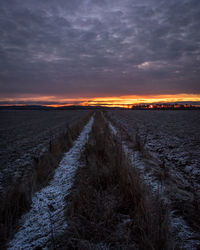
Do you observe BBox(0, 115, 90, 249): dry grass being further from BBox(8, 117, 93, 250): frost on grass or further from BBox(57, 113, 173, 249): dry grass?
BBox(57, 113, 173, 249): dry grass

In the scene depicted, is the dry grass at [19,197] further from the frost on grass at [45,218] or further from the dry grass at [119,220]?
the dry grass at [119,220]

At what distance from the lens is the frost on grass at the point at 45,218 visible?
182 cm

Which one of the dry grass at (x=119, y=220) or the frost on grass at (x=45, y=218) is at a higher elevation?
the dry grass at (x=119, y=220)

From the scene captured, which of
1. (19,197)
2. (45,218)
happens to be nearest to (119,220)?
(45,218)

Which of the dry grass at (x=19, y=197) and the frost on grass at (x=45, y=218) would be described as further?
the dry grass at (x=19, y=197)

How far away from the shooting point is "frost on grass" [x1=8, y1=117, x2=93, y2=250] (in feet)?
5.97

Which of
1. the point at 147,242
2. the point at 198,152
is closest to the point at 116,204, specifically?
the point at 147,242

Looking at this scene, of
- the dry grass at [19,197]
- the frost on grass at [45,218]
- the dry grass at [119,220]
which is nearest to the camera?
the dry grass at [119,220]

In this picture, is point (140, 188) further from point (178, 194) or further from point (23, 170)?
point (23, 170)

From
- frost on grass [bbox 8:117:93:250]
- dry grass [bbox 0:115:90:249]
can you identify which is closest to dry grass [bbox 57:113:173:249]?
frost on grass [bbox 8:117:93:250]

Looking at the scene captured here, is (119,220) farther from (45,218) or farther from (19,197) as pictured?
(19,197)

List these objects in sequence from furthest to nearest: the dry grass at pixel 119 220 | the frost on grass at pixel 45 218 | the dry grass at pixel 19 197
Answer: the dry grass at pixel 19 197 → the frost on grass at pixel 45 218 → the dry grass at pixel 119 220

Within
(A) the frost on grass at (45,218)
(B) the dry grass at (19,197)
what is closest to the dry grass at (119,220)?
(A) the frost on grass at (45,218)

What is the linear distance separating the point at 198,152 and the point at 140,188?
426 cm
